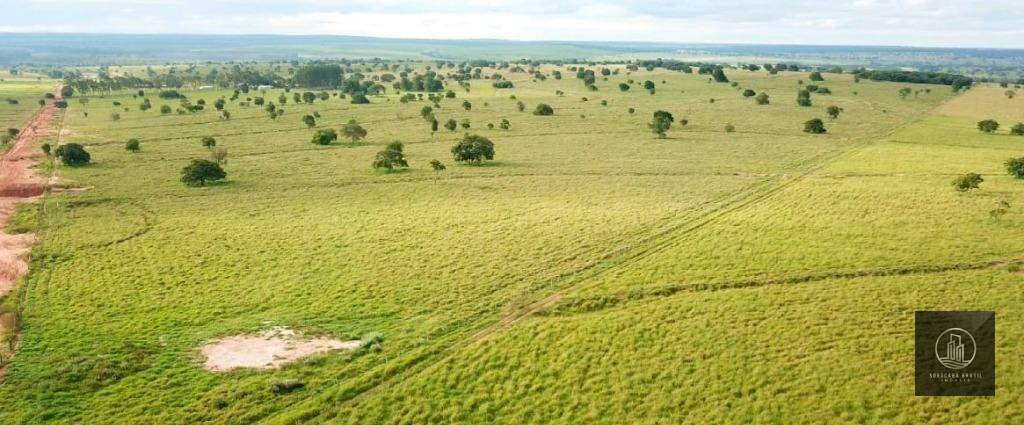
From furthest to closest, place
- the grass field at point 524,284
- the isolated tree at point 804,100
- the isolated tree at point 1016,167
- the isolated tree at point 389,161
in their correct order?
the isolated tree at point 804,100, the isolated tree at point 389,161, the isolated tree at point 1016,167, the grass field at point 524,284

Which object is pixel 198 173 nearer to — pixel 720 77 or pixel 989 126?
pixel 989 126

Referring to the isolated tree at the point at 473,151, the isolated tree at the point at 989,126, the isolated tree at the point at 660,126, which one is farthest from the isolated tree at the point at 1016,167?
the isolated tree at the point at 473,151

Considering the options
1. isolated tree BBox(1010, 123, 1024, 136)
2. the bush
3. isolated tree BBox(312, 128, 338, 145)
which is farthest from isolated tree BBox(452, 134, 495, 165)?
isolated tree BBox(1010, 123, 1024, 136)

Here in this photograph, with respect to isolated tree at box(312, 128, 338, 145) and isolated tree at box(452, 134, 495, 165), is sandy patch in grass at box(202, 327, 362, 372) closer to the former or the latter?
isolated tree at box(452, 134, 495, 165)

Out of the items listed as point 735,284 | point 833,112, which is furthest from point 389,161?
point 833,112

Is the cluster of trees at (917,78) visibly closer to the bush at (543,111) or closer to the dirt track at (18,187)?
the bush at (543,111)

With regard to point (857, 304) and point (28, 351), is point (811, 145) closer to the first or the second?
point (857, 304)

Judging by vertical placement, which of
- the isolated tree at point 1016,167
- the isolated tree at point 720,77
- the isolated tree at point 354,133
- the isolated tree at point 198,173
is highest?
the isolated tree at point 720,77

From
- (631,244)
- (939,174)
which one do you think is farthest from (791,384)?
(939,174)
